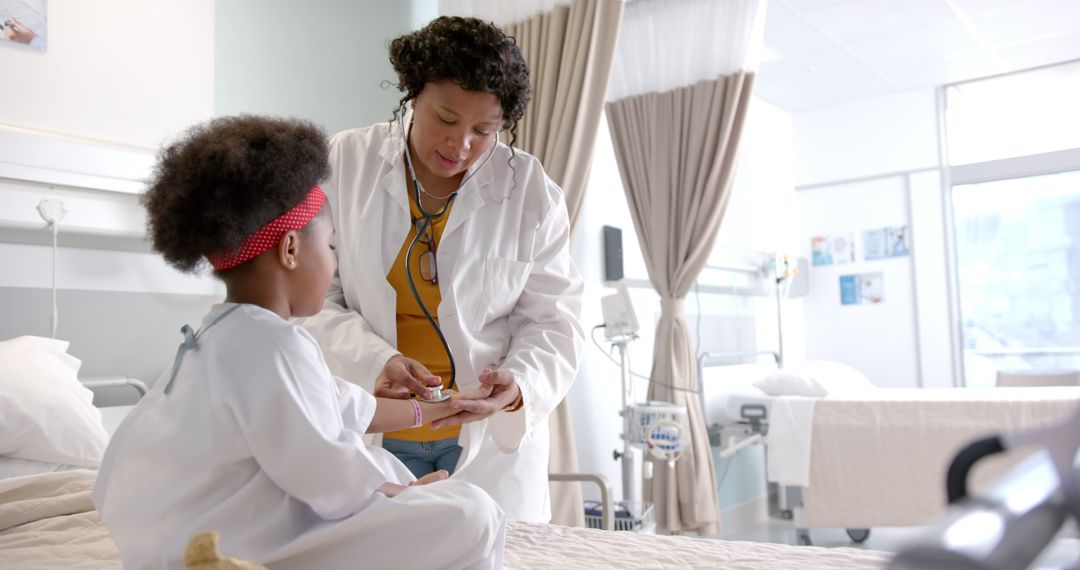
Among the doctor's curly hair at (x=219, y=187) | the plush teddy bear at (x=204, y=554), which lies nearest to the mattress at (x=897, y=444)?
the doctor's curly hair at (x=219, y=187)

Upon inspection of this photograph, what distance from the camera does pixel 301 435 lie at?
978 mm

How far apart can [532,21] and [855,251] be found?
11.7 feet

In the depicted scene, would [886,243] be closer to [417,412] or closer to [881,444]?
[881,444]

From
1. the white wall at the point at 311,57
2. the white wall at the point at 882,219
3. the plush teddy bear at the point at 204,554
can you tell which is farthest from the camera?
the white wall at the point at 882,219

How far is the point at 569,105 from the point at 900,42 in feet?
8.89

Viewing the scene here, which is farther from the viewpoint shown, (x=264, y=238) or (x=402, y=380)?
(x=402, y=380)

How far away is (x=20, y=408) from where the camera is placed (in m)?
1.76

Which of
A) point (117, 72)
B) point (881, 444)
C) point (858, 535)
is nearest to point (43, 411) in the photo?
point (117, 72)

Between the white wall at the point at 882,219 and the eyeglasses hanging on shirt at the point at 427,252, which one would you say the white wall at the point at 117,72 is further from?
the white wall at the point at 882,219

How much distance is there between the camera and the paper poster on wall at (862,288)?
5859 millimetres

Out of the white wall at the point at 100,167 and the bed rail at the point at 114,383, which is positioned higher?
the white wall at the point at 100,167

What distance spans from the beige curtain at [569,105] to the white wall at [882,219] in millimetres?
3435

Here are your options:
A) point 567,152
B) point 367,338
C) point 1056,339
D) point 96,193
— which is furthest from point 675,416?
point 1056,339

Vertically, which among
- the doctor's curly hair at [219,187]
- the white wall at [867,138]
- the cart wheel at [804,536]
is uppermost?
the white wall at [867,138]
